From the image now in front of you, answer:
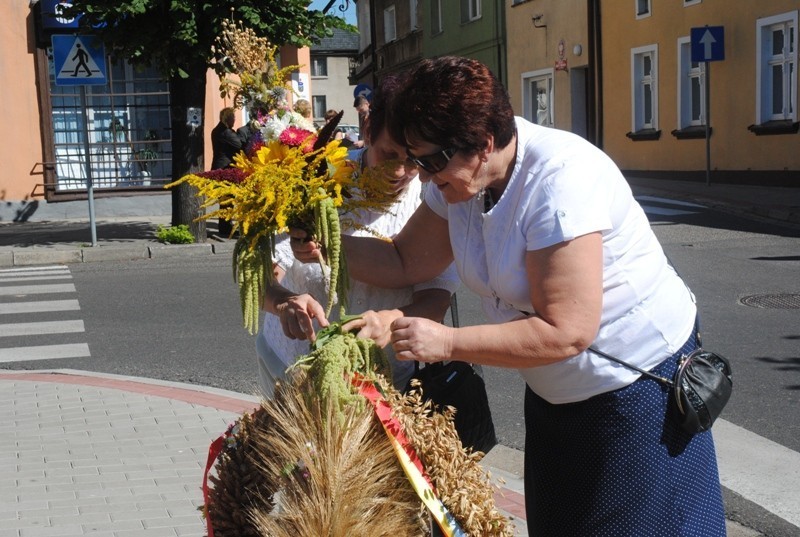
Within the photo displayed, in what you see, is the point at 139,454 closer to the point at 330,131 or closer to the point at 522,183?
the point at 330,131

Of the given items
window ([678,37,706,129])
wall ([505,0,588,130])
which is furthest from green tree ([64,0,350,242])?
wall ([505,0,588,130])

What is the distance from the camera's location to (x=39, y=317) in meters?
9.58

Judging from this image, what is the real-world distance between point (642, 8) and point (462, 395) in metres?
22.5

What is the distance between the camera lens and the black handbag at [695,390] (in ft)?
8.11

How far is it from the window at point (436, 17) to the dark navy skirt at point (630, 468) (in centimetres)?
3477

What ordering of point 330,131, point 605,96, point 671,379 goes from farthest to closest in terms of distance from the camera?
point 605,96 < point 330,131 < point 671,379

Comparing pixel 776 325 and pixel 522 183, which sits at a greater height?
pixel 522 183

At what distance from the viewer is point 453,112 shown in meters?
2.28

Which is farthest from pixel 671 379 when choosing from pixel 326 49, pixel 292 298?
pixel 326 49

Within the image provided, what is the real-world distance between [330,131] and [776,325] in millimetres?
6303

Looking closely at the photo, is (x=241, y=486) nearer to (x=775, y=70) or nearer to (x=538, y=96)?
(x=775, y=70)

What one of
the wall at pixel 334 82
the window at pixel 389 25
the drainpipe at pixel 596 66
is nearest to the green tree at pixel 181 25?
the drainpipe at pixel 596 66

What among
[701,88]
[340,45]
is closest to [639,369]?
[701,88]

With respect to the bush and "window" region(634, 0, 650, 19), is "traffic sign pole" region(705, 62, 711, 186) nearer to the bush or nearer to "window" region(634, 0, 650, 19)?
"window" region(634, 0, 650, 19)
